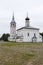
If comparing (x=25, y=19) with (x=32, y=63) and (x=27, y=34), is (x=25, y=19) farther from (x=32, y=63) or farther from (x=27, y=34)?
(x=32, y=63)

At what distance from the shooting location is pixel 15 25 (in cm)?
6694

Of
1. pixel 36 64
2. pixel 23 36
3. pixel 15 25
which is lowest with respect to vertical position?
pixel 36 64

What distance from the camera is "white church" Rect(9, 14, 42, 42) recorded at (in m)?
63.4

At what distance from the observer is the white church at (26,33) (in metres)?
63.4

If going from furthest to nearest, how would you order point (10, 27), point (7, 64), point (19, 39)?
point (10, 27)
point (19, 39)
point (7, 64)

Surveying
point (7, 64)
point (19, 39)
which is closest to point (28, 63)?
point (7, 64)

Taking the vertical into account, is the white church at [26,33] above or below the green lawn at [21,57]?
above

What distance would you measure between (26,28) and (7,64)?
158 ft

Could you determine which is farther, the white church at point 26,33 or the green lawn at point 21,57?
the white church at point 26,33

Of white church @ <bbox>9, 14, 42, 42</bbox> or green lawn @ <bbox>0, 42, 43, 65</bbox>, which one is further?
white church @ <bbox>9, 14, 42, 42</bbox>

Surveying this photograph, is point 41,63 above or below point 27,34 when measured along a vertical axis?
below

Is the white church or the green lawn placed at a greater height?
the white church

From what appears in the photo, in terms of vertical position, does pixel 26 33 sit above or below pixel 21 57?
above

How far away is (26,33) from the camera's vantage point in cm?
6372
